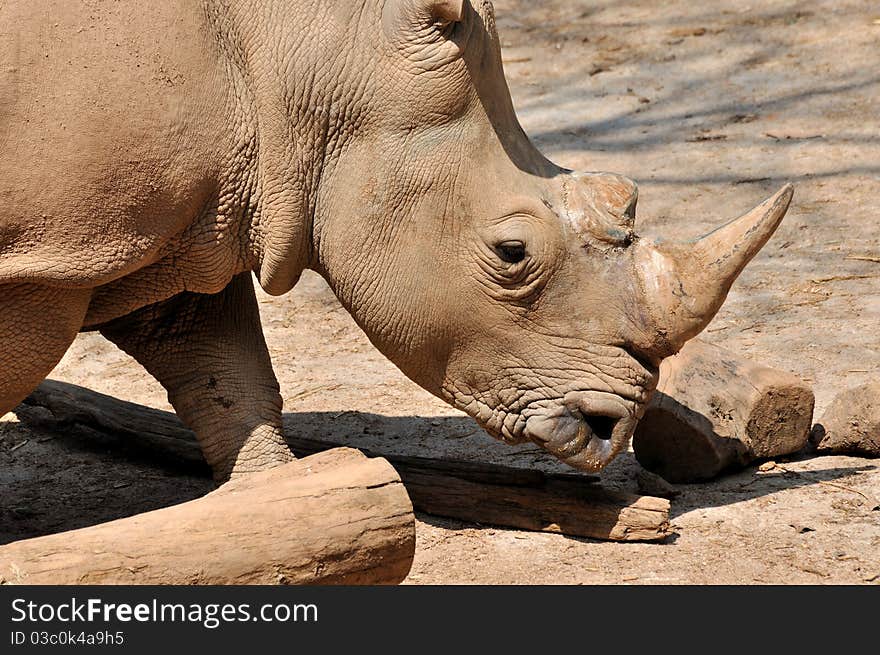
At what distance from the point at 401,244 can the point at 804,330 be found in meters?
2.84

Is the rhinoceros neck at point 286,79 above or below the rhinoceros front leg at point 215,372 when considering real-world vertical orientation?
above

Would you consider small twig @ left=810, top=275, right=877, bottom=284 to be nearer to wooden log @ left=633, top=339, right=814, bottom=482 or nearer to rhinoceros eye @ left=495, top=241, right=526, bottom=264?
wooden log @ left=633, top=339, right=814, bottom=482

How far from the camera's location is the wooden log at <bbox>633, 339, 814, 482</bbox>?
5.22m

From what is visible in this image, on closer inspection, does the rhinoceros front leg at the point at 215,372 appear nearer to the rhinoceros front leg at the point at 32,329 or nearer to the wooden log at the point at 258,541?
the rhinoceros front leg at the point at 32,329

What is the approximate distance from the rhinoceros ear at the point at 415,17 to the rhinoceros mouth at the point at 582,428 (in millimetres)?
1191

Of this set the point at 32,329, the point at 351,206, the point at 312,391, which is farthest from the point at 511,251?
the point at 312,391

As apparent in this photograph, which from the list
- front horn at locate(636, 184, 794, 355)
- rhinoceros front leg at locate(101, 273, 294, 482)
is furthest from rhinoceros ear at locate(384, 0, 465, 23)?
rhinoceros front leg at locate(101, 273, 294, 482)

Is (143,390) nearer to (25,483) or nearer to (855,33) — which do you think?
(25,483)

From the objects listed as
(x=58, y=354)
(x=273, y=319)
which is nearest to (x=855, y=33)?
(x=273, y=319)

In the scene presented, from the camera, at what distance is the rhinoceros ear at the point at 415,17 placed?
4180 millimetres

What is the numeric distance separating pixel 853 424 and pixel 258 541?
99.9 inches

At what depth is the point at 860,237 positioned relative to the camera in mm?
7684

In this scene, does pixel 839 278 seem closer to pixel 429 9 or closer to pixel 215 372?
pixel 215 372

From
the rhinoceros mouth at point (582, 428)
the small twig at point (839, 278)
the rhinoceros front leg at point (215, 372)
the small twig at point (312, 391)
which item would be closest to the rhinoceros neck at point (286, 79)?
the rhinoceros front leg at point (215, 372)
